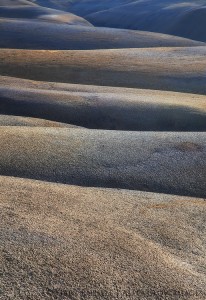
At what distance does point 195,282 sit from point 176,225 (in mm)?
3305

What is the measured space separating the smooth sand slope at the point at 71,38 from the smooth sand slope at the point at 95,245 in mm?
49819

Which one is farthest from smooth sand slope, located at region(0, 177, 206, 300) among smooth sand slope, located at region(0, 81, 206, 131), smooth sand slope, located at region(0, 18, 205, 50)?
smooth sand slope, located at region(0, 18, 205, 50)

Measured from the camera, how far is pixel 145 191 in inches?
650

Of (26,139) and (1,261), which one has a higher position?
(1,261)

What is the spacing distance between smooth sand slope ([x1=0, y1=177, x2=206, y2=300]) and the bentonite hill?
3 centimetres

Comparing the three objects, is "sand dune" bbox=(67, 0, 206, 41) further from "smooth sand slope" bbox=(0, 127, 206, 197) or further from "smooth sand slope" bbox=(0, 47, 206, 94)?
"smooth sand slope" bbox=(0, 127, 206, 197)

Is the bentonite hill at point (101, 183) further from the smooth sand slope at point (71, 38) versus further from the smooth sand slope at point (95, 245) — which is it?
the smooth sand slope at point (71, 38)

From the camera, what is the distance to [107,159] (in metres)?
18.3

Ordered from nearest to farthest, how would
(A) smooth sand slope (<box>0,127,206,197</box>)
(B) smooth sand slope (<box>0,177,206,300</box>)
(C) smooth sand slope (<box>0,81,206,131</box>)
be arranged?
(B) smooth sand slope (<box>0,177,206,300</box>), (A) smooth sand slope (<box>0,127,206,197</box>), (C) smooth sand slope (<box>0,81,206,131</box>)

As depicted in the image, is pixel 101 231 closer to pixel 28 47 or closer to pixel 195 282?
pixel 195 282

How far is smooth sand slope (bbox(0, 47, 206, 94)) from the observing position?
3831cm

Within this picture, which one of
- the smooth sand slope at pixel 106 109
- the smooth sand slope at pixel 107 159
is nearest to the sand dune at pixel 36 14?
the smooth sand slope at pixel 106 109

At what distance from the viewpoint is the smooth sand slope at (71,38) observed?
6297cm

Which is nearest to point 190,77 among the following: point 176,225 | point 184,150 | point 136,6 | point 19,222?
point 184,150
